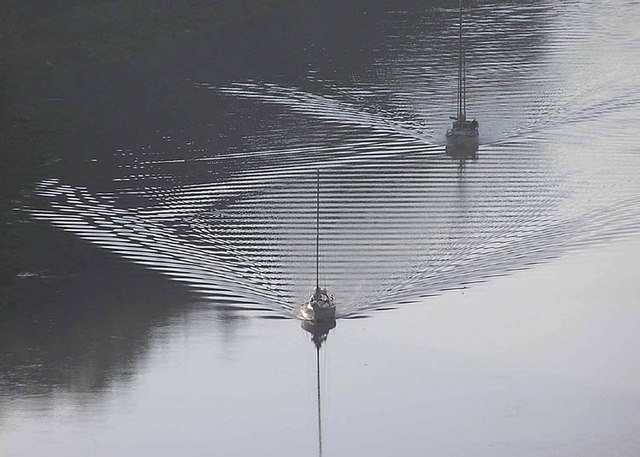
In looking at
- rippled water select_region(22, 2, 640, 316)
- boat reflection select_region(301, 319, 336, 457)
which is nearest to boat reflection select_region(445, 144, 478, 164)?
rippled water select_region(22, 2, 640, 316)

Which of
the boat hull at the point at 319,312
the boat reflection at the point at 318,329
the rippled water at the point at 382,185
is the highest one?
the rippled water at the point at 382,185

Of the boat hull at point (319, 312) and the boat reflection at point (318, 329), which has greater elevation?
the boat hull at point (319, 312)

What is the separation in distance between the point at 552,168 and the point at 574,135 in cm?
301

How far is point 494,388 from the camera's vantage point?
2709 centimetres

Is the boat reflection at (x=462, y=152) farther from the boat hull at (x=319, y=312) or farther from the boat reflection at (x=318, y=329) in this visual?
the boat reflection at (x=318, y=329)

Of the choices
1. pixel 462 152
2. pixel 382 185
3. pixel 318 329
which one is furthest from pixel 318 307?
pixel 462 152

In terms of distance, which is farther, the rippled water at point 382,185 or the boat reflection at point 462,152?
the boat reflection at point 462,152

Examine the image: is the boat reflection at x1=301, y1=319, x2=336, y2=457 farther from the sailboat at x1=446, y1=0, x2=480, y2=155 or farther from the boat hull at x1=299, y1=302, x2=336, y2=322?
the sailboat at x1=446, y1=0, x2=480, y2=155

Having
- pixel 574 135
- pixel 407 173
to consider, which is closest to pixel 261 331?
pixel 407 173

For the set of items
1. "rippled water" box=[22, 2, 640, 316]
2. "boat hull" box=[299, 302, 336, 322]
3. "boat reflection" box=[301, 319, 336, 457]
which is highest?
"rippled water" box=[22, 2, 640, 316]

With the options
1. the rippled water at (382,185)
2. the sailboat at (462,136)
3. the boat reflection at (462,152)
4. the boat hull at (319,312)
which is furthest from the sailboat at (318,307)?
the sailboat at (462,136)

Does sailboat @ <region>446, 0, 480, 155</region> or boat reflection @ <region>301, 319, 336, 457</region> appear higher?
sailboat @ <region>446, 0, 480, 155</region>

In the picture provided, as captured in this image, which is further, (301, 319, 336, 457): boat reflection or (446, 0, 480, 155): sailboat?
(446, 0, 480, 155): sailboat

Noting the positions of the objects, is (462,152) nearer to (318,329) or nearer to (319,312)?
(319,312)
